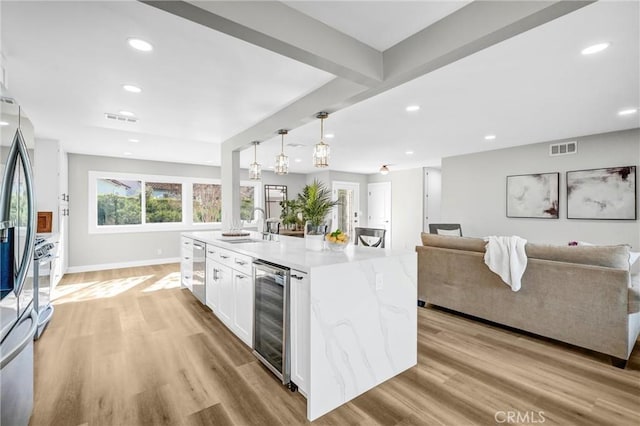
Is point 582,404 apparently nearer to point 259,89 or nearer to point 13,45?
point 259,89

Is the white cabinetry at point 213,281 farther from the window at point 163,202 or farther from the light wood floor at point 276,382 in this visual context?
the window at point 163,202

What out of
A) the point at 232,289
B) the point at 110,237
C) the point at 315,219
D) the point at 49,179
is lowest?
the point at 232,289

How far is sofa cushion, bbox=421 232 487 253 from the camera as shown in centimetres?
327

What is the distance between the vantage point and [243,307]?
Answer: 2.69m

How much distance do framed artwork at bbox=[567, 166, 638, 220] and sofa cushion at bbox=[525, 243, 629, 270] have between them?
2.55 metres

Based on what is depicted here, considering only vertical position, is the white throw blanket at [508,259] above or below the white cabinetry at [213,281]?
above

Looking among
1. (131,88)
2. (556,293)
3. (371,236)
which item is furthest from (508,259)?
(131,88)

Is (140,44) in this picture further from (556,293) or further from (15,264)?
(556,293)

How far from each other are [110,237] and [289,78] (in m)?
5.81

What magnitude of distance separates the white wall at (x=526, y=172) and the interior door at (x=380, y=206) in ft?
8.16

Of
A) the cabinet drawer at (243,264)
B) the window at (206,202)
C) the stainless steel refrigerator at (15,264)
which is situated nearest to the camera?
the stainless steel refrigerator at (15,264)

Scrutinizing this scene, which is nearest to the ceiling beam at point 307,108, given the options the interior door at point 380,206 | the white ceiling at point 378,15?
the white ceiling at point 378,15

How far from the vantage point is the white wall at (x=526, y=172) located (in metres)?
4.34

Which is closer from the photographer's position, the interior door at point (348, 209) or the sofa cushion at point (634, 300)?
the sofa cushion at point (634, 300)
